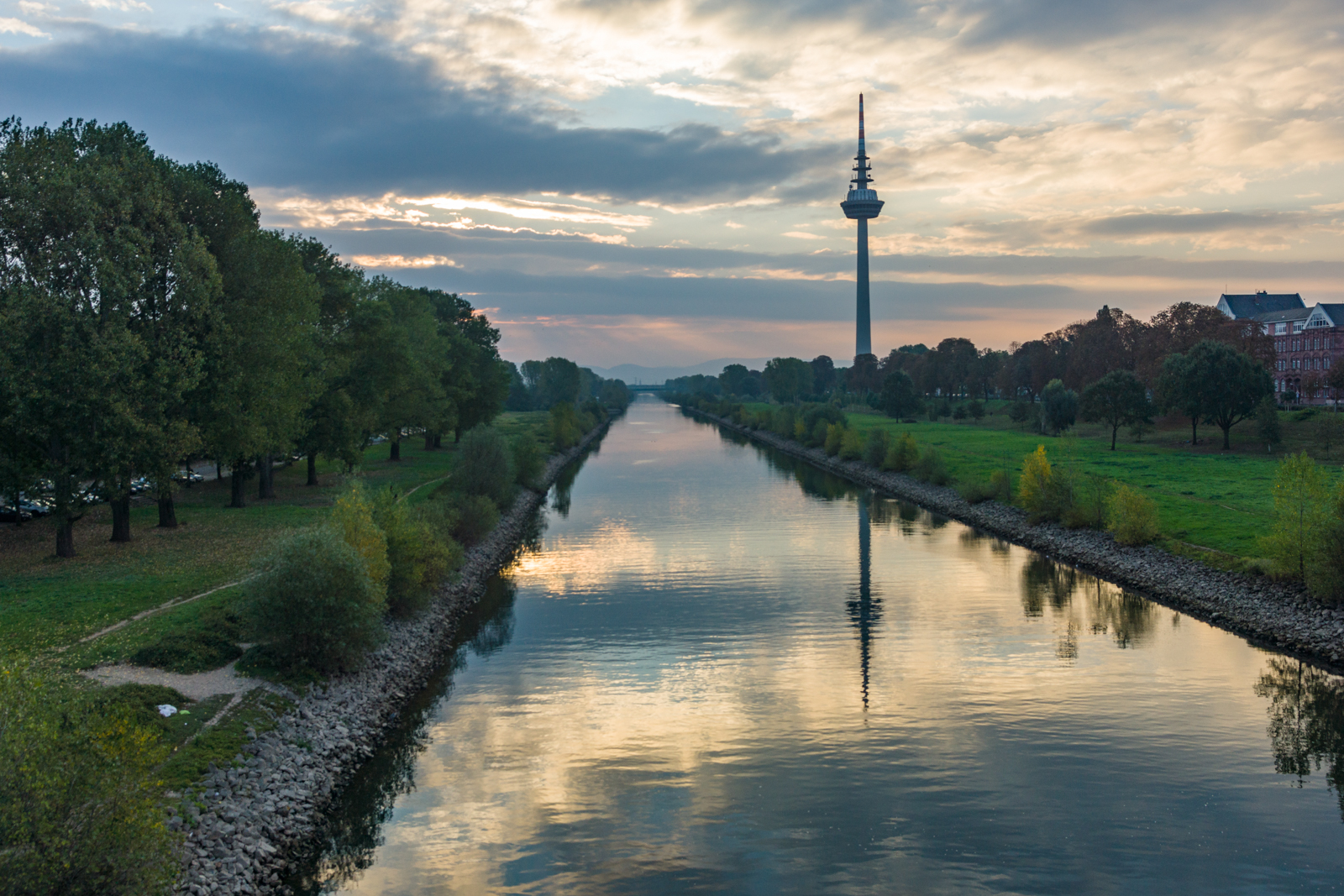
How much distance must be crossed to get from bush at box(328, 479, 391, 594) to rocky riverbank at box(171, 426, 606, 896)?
8.81 feet

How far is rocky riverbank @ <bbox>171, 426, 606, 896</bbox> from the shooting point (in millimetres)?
17609

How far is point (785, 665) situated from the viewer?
3288 centimetres

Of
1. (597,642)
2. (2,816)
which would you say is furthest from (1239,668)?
(2,816)

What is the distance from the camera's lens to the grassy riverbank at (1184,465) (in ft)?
155

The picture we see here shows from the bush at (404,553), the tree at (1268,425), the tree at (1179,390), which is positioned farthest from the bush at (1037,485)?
the bush at (404,553)

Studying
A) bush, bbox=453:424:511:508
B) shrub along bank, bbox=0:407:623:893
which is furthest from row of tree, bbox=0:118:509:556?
bush, bbox=453:424:511:508

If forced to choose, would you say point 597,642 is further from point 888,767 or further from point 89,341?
point 89,341

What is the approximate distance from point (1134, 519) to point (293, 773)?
43634mm

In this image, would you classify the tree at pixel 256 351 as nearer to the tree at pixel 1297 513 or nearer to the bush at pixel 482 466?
the bush at pixel 482 466

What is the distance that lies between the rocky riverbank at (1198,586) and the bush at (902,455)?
2047 centimetres

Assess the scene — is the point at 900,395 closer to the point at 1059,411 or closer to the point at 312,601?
the point at 1059,411

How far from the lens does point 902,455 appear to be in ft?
300

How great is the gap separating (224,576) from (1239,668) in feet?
123

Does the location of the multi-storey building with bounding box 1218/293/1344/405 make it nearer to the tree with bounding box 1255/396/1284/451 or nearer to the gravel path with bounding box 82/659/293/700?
the tree with bounding box 1255/396/1284/451
